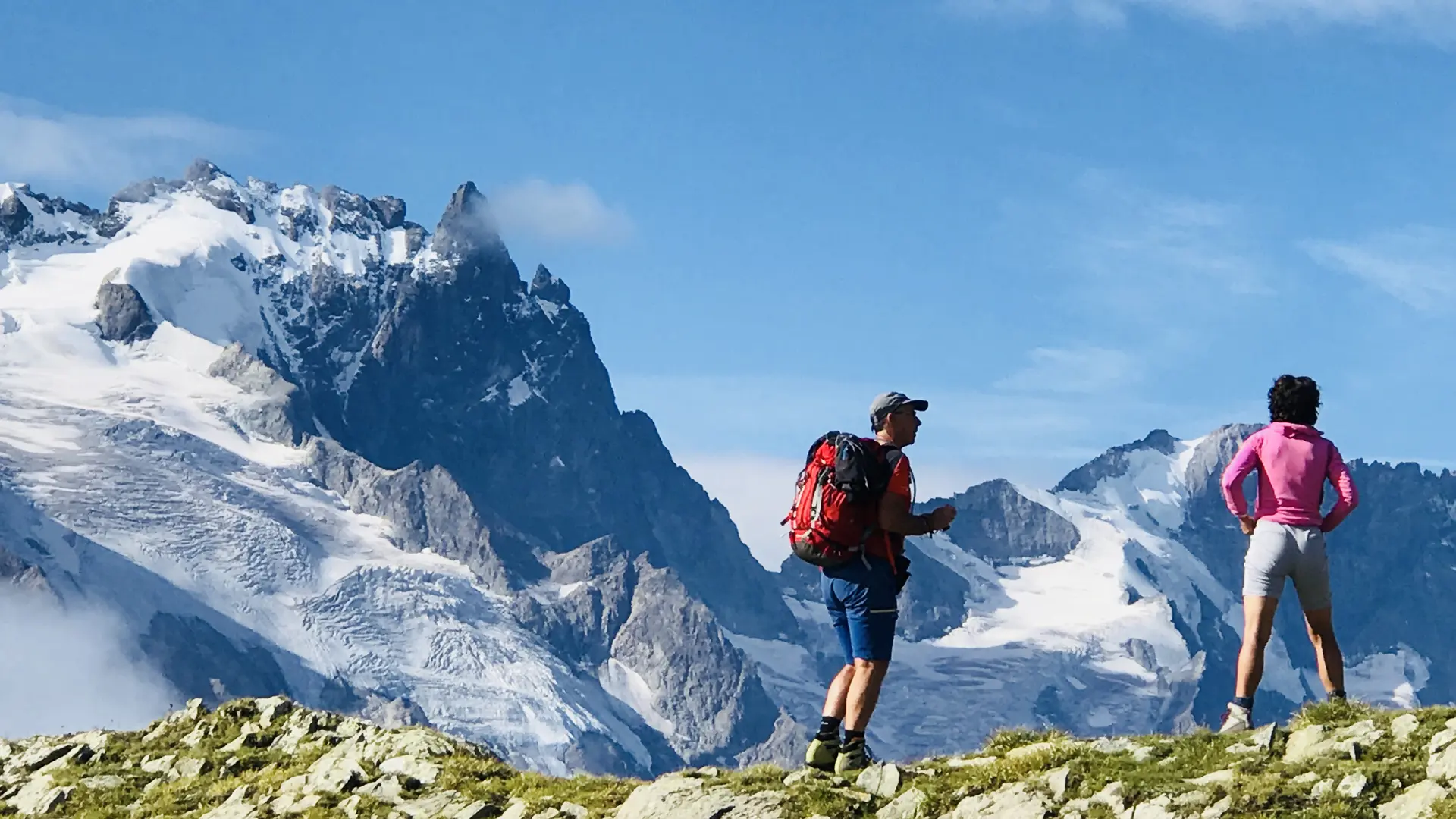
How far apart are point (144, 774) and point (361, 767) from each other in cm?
414

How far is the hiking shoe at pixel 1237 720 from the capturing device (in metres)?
19.4

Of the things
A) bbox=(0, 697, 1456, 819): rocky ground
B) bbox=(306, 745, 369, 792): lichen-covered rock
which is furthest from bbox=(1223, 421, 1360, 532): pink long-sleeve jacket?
bbox=(306, 745, 369, 792): lichen-covered rock

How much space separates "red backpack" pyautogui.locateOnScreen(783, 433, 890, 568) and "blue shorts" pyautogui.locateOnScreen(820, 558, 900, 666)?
0.18m

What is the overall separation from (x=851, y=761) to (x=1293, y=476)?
5.67 meters

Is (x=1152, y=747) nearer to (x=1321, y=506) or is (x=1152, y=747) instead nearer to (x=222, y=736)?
(x=1321, y=506)

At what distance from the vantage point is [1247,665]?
19.7 meters

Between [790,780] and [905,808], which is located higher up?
[790,780]

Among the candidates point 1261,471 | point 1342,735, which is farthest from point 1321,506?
point 1342,735

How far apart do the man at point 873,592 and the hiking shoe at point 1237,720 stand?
3658mm

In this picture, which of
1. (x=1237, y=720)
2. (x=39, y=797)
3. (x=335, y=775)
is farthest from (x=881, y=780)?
(x=39, y=797)

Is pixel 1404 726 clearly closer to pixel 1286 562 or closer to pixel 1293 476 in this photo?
pixel 1286 562

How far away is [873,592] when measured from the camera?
63.4 ft

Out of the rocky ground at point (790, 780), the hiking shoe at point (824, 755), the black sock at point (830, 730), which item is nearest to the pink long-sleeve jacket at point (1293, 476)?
the rocky ground at point (790, 780)

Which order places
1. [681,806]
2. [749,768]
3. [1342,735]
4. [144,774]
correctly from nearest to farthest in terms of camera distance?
[1342,735] → [681,806] → [749,768] → [144,774]
